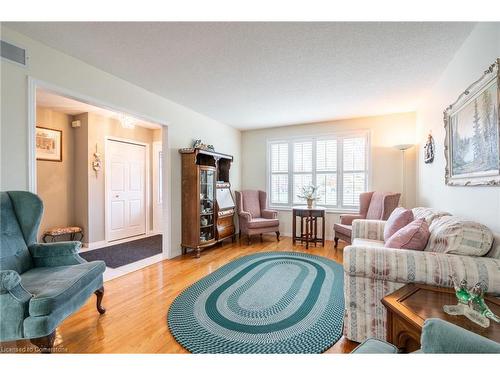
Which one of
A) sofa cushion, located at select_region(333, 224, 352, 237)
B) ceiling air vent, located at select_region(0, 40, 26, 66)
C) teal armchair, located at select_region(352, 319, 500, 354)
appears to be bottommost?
sofa cushion, located at select_region(333, 224, 352, 237)

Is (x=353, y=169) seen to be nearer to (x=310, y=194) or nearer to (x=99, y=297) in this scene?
(x=310, y=194)

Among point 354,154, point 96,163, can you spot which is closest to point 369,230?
point 354,154

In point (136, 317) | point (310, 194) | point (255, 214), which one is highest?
point (310, 194)

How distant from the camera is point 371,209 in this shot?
3.78 metres

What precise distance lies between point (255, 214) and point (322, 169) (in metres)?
1.69

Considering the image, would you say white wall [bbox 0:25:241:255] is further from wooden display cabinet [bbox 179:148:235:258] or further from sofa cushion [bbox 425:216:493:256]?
sofa cushion [bbox 425:216:493:256]

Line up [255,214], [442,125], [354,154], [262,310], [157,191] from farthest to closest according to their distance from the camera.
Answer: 1. [157,191]
2. [255,214]
3. [354,154]
4. [442,125]
5. [262,310]

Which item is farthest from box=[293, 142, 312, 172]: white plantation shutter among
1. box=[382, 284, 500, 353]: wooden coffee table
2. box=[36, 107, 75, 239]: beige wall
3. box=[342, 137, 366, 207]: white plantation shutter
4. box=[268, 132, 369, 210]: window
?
box=[36, 107, 75, 239]: beige wall

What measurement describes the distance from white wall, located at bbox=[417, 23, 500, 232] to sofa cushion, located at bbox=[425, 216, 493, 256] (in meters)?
0.22

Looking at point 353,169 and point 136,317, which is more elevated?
point 353,169

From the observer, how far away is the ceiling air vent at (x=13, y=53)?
1.78m

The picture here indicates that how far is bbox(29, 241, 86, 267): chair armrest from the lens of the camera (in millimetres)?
1769

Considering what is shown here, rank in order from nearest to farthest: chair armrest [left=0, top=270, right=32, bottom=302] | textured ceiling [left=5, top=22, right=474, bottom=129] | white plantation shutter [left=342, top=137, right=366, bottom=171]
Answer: chair armrest [left=0, top=270, right=32, bottom=302], textured ceiling [left=5, top=22, right=474, bottom=129], white plantation shutter [left=342, top=137, right=366, bottom=171]

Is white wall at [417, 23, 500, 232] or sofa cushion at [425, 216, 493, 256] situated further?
white wall at [417, 23, 500, 232]
